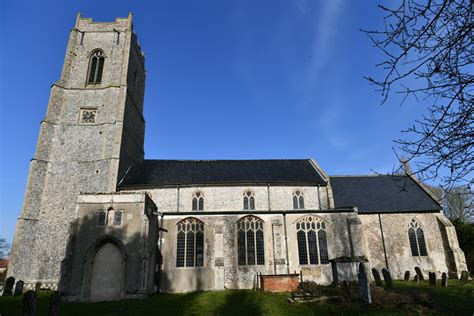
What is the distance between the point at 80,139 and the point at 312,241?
1963 centimetres

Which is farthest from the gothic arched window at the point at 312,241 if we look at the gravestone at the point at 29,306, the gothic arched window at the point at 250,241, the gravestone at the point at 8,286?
the gravestone at the point at 8,286

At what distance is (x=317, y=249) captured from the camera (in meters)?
21.5

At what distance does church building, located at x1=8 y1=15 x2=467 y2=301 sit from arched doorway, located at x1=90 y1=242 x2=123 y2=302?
0.18 feet

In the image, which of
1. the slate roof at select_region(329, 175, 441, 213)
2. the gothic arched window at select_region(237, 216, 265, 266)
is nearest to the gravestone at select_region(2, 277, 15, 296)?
the gothic arched window at select_region(237, 216, 265, 266)

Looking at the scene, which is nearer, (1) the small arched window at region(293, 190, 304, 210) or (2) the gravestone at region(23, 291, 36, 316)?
(2) the gravestone at region(23, 291, 36, 316)

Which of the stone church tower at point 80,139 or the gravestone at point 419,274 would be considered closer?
the stone church tower at point 80,139

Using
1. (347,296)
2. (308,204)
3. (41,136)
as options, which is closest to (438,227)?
(308,204)

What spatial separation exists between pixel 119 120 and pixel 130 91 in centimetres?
514

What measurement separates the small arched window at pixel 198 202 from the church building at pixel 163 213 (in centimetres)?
8

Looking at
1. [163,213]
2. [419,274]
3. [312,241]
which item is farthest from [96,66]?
[419,274]

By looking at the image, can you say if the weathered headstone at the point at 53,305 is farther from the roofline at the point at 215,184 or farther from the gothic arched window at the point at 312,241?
the gothic arched window at the point at 312,241

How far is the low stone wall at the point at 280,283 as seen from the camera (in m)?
17.2

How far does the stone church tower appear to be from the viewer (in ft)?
72.2

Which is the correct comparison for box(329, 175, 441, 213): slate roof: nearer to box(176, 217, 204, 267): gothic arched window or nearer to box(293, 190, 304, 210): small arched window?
box(293, 190, 304, 210): small arched window
